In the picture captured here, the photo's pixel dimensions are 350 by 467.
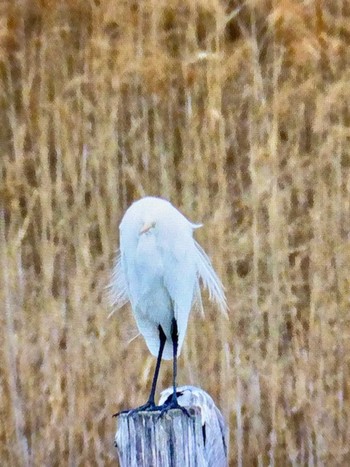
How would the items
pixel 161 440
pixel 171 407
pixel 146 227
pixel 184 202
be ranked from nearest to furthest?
pixel 161 440
pixel 171 407
pixel 146 227
pixel 184 202

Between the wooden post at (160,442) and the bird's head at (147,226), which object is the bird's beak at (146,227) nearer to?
the bird's head at (147,226)

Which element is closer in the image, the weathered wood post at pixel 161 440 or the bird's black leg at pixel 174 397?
the weathered wood post at pixel 161 440

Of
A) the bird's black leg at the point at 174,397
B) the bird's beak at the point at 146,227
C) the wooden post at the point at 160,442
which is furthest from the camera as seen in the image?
the bird's beak at the point at 146,227

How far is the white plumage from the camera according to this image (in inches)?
54.7

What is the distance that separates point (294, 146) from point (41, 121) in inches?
28.4

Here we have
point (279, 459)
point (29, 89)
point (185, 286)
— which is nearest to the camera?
point (185, 286)

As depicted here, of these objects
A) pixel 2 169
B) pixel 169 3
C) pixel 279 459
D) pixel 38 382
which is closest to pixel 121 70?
pixel 169 3

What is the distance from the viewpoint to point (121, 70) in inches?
91.0

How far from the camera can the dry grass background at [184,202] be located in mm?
2205

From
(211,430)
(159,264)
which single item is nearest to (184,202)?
(159,264)

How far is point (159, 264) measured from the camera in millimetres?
1417

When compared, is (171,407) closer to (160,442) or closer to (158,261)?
(160,442)

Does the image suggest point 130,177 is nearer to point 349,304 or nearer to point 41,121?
point 41,121

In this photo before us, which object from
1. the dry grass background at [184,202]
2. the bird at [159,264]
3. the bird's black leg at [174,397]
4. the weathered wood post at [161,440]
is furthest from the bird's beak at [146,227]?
the dry grass background at [184,202]
